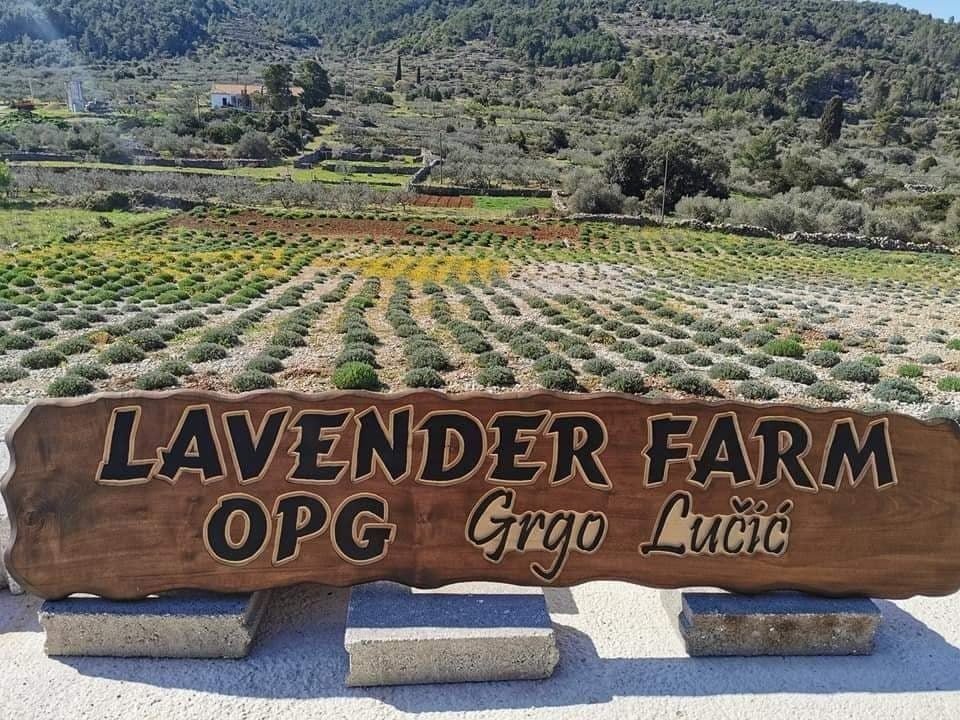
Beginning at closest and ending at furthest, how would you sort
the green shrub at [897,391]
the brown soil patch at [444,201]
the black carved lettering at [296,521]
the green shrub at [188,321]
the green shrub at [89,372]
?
the black carved lettering at [296,521] → the green shrub at [897,391] → the green shrub at [89,372] → the green shrub at [188,321] → the brown soil patch at [444,201]

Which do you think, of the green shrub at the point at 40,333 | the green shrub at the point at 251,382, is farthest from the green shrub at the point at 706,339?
the green shrub at the point at 40,333

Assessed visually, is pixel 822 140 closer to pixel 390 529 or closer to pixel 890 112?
pixel 890 112

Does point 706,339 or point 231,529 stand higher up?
point 231,529

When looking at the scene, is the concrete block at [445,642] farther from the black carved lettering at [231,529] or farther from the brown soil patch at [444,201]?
the brown soil patch at [444,201]

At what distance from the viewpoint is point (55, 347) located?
54.9 ft

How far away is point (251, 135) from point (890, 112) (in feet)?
336

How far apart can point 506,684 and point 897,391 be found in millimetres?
12541

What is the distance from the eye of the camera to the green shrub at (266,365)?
14977 mm

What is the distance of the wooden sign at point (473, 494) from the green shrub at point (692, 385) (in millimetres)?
8996

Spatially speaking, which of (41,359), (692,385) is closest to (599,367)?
(692,385)

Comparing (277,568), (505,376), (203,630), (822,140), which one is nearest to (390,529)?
(277,568)

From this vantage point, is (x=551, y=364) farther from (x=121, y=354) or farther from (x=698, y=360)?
(x=121, y=354)

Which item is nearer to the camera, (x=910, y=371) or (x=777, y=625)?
(x=777, y=625)

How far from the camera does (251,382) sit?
1368 centimetres
